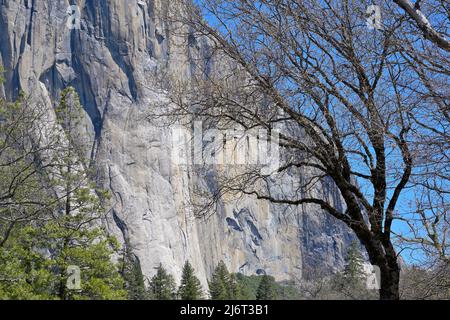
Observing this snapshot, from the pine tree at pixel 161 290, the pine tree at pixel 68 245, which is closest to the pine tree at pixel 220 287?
the pine tree at pixel 161 290

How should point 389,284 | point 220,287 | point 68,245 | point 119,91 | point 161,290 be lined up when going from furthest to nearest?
point 119,91 → point 161,290 → point 220,287 → point 68,245 → point 389,284

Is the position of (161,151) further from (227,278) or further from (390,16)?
(390,16)

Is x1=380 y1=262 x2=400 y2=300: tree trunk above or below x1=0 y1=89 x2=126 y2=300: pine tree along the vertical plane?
below

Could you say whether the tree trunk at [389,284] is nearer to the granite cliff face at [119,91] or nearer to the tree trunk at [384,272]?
the tree trunk at [384,272]

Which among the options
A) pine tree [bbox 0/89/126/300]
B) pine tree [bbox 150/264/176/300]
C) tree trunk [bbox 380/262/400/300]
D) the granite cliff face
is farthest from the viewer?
the granite cliff face

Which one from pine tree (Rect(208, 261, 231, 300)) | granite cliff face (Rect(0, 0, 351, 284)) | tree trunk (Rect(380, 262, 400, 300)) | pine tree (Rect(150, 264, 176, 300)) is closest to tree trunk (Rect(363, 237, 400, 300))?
tree trunk (Rect(380, 262, 400, 300))

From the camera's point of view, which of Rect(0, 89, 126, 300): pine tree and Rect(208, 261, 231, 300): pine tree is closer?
Rect(0, 89, 126, 300): pine tree

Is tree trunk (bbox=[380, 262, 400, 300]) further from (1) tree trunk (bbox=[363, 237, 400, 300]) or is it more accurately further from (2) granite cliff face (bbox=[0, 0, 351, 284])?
(2) granite cliff face (bbox=[0, 0, 351, 284])

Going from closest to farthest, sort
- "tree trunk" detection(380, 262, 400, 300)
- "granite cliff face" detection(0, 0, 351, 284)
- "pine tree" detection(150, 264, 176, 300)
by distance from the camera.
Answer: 1. "tree trunk" detection(380, 262, 400, 300)
2. "pine tree" detection(150, 264, 176, 300)
3. "granite cliff face" detection(0, 0, 351, 284)

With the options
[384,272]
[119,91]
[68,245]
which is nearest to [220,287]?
[68,245]

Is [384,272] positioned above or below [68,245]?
below

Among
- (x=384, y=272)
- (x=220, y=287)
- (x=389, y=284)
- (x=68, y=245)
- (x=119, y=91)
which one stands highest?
(x=119, y=91)

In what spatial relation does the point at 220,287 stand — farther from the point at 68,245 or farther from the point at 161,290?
the point at 68,245
